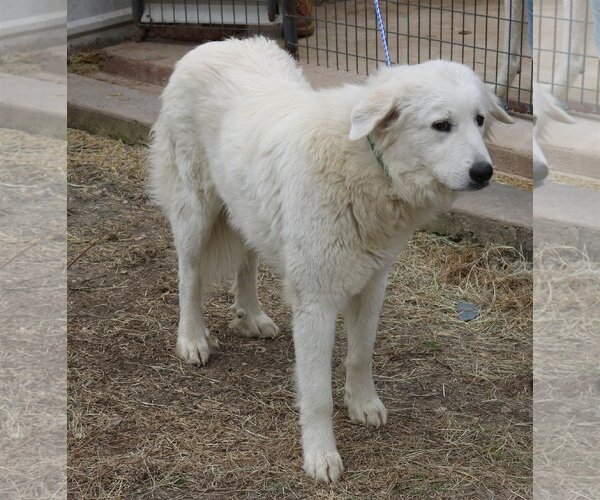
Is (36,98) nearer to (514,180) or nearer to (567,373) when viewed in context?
(514,180)

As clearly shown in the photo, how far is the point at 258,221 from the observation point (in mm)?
3752

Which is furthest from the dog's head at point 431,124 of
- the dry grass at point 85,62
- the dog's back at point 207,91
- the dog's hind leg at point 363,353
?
the dry grass at point 85,62

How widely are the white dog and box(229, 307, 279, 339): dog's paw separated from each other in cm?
34

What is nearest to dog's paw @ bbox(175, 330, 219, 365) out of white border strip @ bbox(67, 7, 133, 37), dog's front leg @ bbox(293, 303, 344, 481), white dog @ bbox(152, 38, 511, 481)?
white dog @ bbox(152, 38, 511, 481)

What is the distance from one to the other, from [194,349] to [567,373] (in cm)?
157

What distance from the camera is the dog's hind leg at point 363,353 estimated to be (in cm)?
376

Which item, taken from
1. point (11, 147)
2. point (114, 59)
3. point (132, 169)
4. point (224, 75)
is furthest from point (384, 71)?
point (114, 59)

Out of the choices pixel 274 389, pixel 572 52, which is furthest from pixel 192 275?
pixel 572 52

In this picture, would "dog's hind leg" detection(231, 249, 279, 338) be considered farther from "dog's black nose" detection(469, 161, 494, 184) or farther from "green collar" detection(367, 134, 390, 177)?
"dog's black nose" detection(469, 161, 494, 184)

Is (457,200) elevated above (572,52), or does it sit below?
below

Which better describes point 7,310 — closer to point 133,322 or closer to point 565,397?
point 133,322

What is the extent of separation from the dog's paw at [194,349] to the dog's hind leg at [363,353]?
72 cm

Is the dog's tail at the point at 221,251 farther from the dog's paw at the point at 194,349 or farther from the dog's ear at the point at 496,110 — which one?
the dog's ear at the point at 496,110

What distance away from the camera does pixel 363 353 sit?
3.87 meters
